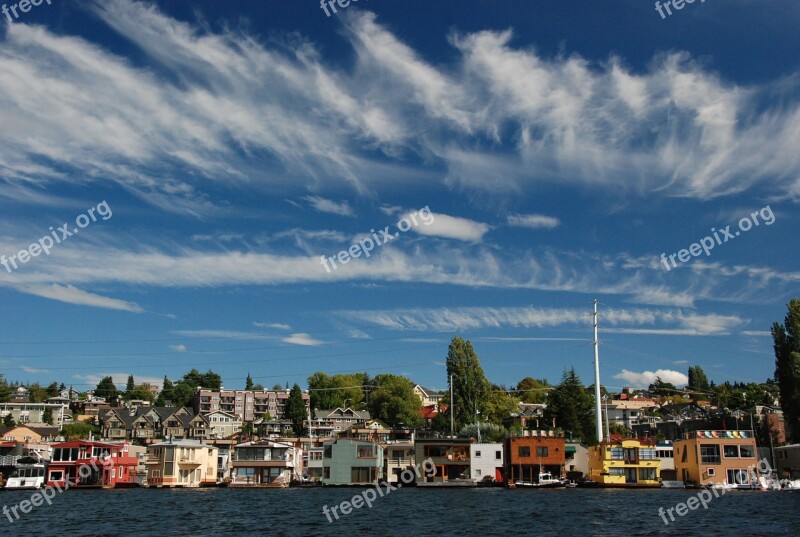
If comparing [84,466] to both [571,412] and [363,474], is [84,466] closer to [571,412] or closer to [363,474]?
[363,474]

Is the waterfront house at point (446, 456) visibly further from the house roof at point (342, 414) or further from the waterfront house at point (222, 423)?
the waterfront house at point (222, 423)

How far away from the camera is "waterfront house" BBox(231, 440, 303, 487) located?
115375 millimetres

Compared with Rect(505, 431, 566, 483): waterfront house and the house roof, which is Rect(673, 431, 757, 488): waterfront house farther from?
the house roof

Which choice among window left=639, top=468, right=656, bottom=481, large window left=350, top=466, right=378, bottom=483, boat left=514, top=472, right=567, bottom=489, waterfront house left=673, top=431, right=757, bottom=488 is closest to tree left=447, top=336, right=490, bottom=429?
large window left=350, top=466, right=378, bottom=483

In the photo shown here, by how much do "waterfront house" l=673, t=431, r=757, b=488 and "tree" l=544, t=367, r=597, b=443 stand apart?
33.5 m

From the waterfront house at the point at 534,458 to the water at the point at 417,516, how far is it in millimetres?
26113

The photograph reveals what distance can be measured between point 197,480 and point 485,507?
61.4 m

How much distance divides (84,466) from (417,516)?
7247 centimetres

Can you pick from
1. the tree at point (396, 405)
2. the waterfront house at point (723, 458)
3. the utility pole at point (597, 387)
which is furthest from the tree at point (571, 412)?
the tree at point (396, 405)

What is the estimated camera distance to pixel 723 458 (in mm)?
104938

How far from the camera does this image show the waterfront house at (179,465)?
113m

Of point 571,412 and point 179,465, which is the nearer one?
Answer: point 179,465

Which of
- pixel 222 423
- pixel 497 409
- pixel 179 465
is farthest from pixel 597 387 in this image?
pixel 222 423

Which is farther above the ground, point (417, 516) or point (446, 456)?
point (446, 456)
